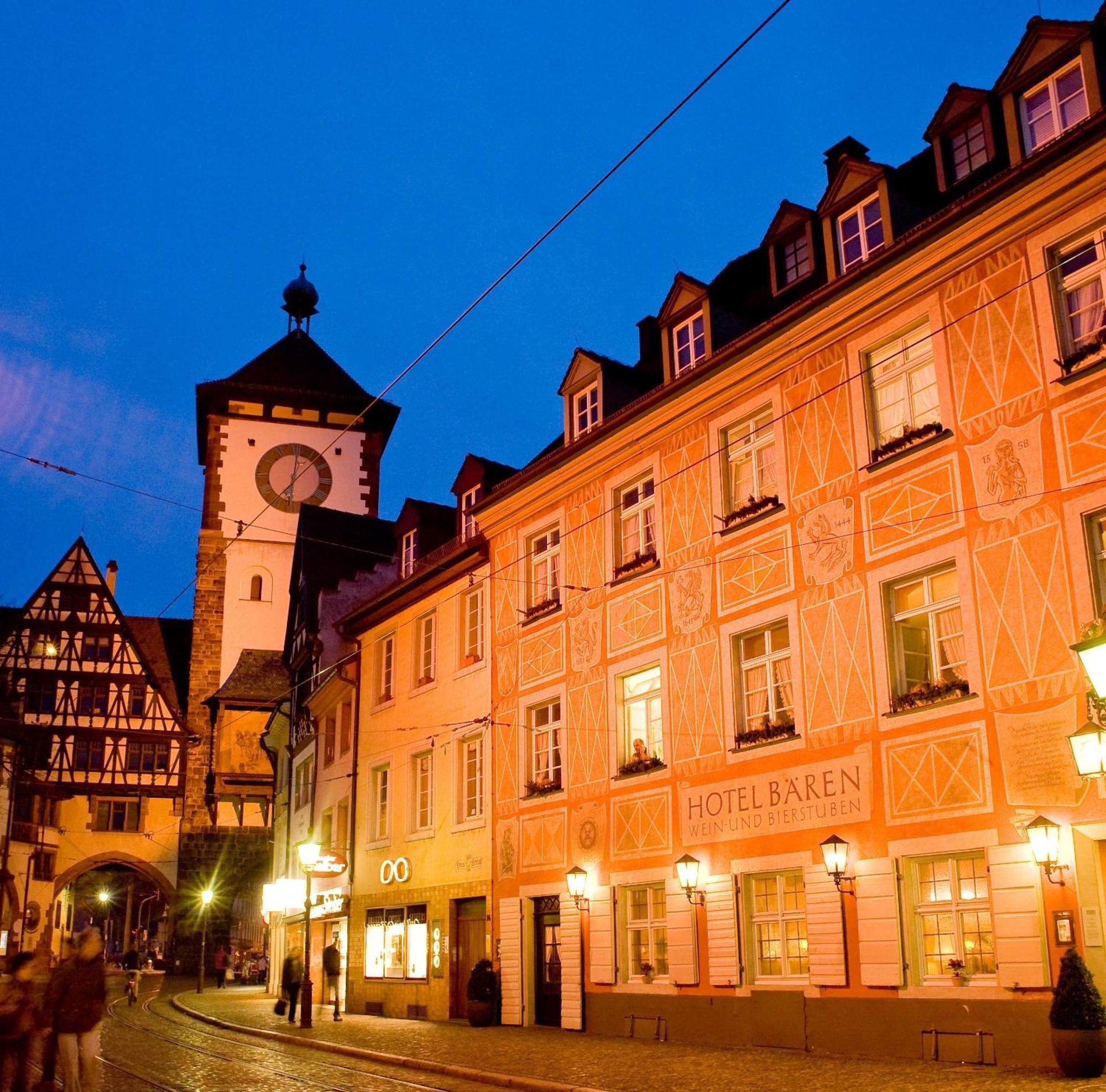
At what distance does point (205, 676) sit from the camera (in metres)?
58.5

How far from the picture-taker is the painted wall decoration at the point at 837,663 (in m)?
16.5

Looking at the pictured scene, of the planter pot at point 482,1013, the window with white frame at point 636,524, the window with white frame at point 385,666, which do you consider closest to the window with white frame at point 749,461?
the window with white frame at point 636,524

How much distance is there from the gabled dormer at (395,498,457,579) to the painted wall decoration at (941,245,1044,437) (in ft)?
51.6

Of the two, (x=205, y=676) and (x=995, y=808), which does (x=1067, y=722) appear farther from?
(x=205, y=676)

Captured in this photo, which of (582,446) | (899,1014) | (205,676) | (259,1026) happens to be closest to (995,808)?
(899,1014)

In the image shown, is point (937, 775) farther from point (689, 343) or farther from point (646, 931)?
point (689, 343)

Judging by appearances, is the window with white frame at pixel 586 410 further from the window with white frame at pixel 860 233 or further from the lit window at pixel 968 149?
the lit window at pixel 968 149

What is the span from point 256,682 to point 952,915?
3855 centimetres

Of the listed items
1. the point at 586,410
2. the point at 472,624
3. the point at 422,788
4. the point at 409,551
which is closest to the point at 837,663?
the point at 586,410

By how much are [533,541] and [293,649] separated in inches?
663

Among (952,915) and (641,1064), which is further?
(641,1064)

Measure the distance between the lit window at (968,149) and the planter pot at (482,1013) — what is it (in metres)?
14.6

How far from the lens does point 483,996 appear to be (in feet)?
74.2

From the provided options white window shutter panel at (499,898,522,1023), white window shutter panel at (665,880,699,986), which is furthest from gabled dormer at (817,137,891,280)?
white window shutter panel at (499,898,522,1023)
